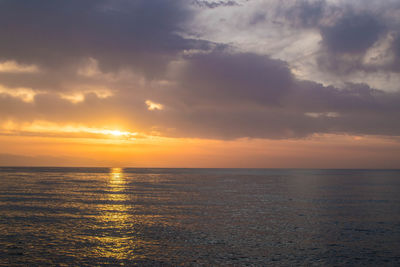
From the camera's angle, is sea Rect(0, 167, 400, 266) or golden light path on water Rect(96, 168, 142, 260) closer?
sea Rect(0, 167, 400, 266)

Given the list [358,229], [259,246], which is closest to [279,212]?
[358,229]

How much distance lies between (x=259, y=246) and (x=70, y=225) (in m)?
21.8

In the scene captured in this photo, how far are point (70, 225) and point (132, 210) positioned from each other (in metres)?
13.3

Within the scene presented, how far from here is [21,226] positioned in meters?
35.0

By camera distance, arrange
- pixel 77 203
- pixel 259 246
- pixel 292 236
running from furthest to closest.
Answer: pixel 77 203, pixel 292 236, pixel 259 246

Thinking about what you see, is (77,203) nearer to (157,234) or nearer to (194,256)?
(157,234)

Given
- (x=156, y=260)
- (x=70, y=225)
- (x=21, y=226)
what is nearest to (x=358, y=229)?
(x=156, y=260)

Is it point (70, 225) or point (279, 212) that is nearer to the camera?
point (70, 225)

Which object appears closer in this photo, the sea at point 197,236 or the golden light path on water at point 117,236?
the sea at point 197,236

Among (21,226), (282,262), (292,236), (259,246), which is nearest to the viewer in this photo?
(282,262)

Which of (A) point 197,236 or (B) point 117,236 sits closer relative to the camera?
(B) point 117,236

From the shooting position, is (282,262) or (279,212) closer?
(282,262)

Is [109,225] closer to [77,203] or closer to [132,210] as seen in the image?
[132,210]

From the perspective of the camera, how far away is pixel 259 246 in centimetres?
2825
